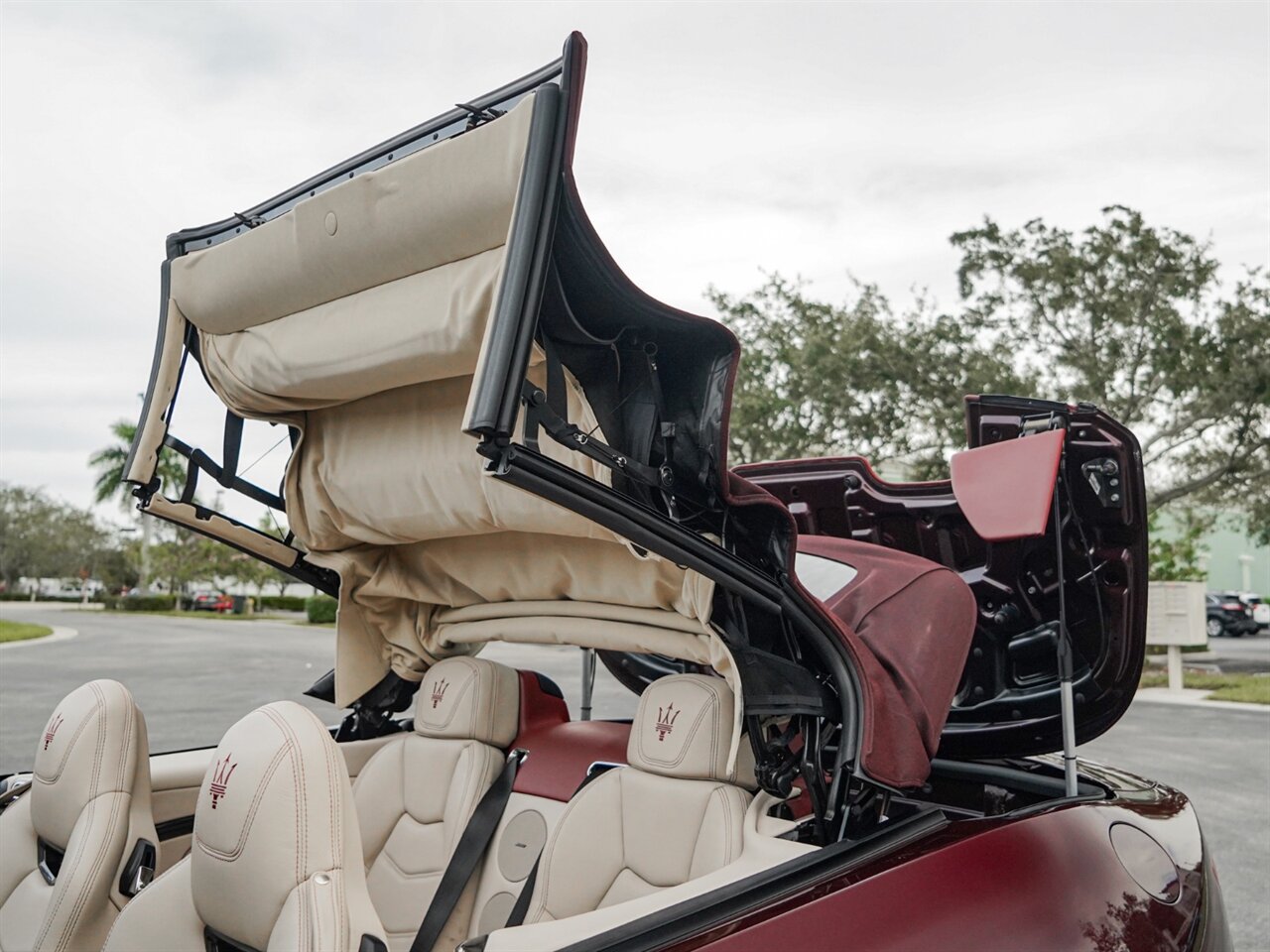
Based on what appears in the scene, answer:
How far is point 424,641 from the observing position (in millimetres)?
3717

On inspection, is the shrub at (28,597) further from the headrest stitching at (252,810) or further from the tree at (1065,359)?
the headrest stitching at (252,810)

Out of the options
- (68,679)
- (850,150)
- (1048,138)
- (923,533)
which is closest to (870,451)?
(1048,138)

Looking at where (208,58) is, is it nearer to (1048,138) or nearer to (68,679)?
(1048,138)

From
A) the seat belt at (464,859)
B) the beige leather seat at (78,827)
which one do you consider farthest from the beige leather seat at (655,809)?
the beige leather seat at (78,827)

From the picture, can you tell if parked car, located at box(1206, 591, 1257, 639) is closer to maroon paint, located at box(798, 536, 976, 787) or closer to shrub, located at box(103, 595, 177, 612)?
maroon paint, located at box(798, 536, 976, 787)

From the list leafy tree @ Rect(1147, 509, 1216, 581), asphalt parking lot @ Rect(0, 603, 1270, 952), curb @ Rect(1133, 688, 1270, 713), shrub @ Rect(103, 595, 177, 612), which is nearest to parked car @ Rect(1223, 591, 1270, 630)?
asphalt parking lot @ Rect(0, 603, 1270, 952)

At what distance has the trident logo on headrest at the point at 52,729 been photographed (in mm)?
2770

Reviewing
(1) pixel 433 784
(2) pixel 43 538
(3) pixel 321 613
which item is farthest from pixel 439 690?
(2) pixel 43 538

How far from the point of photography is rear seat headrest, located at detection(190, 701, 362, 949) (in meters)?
1.79

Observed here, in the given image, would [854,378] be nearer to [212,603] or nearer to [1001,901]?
[1001,901]

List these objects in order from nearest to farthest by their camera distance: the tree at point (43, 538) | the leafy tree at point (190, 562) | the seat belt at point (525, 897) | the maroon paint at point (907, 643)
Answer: the maroon paint at point (907, 643) → the seat belt at point (525, 897) → the leafy tree at point (190, 562) → the tree at point (43, 538)

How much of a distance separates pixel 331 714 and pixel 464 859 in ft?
26.9

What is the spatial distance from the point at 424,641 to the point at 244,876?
1.91m

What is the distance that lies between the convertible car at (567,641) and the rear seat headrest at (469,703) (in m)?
0.01
